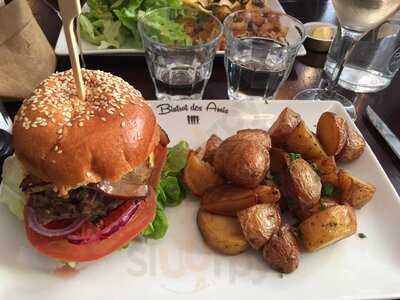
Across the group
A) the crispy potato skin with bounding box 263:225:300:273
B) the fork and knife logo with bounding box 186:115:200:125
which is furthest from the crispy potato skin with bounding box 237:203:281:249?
the fork and knife logo with bounding box 186:115:200:125

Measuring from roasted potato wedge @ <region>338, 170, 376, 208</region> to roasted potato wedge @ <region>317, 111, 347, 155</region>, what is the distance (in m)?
0.11

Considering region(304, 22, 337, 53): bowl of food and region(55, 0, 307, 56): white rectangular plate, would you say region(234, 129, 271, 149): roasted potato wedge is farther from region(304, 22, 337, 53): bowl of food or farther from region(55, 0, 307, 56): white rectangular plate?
region(304, 22, 337, 53): bowl of food

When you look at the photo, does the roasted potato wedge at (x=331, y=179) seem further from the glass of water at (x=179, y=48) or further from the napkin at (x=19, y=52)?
the napkin at (x=19, y=52)

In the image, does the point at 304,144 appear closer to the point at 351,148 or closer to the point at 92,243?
the point at 351,148

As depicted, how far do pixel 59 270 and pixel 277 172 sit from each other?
0.72 metres

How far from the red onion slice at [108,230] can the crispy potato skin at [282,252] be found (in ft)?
1.32

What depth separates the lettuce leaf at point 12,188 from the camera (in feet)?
3.86

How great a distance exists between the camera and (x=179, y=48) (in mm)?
1633

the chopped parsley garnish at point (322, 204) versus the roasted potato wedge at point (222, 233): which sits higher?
the chopped parsley garnish at point (322, 204)

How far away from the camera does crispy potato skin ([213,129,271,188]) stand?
1.17 metres

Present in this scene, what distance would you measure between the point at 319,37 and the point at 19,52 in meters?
1.46

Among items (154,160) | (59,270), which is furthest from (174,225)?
(59,270)

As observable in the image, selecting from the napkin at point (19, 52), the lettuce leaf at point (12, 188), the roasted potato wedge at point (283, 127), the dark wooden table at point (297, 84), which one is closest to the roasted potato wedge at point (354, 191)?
the roasted potato wedge at point (283, 127)

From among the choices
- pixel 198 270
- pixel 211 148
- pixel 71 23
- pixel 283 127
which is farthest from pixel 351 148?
pixel 71 23
